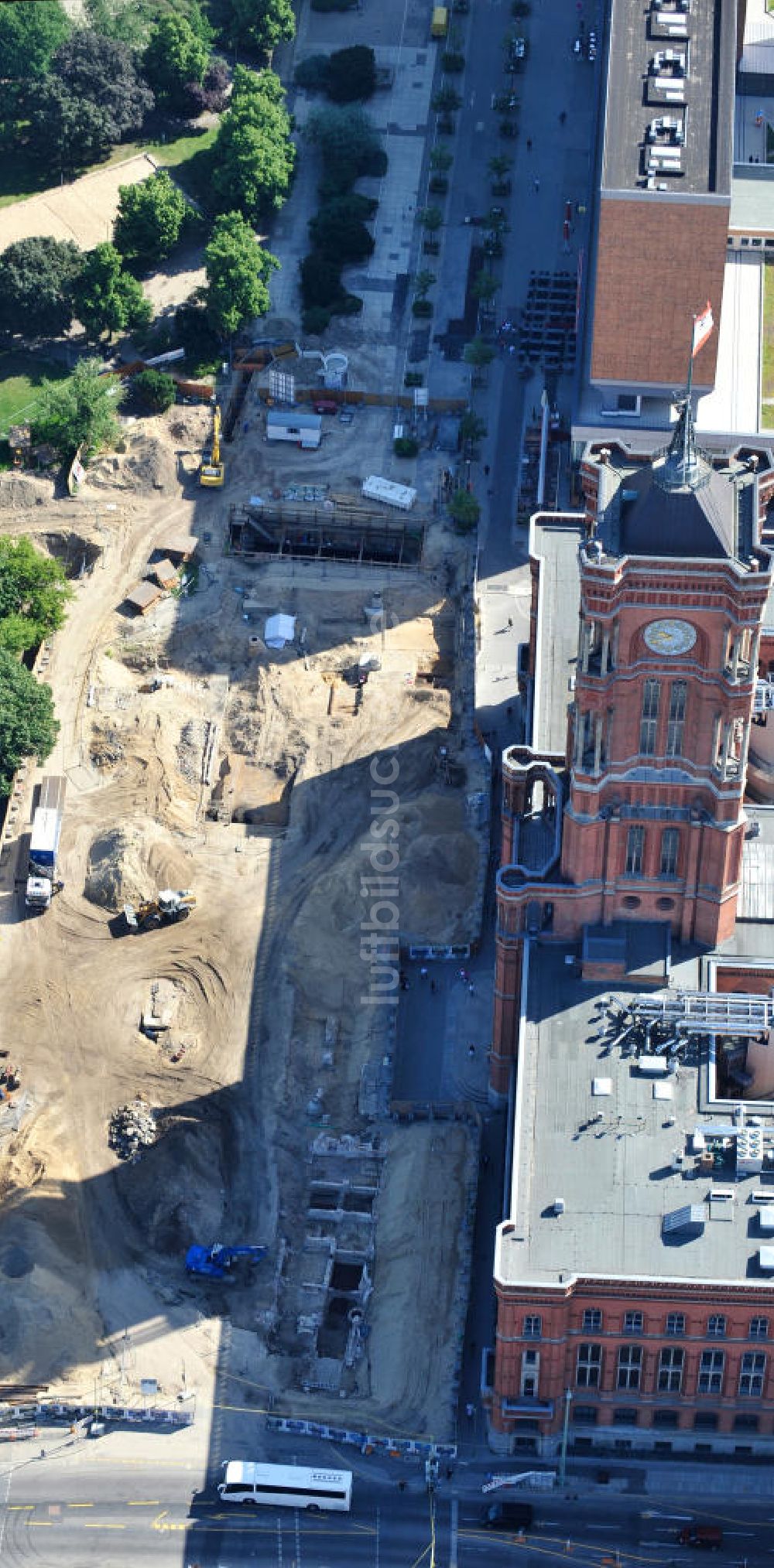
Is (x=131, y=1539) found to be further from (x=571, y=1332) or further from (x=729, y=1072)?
(x=729, y=1072)

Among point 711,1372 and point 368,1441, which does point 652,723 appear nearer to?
point 711,1372

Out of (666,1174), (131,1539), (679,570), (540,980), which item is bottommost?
(131,1539)

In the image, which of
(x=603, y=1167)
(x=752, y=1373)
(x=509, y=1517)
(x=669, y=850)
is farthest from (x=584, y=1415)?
(x=669, y=850)

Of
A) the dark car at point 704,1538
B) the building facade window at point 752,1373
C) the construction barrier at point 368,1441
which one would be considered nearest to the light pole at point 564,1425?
the construction barrier at point 368,1441

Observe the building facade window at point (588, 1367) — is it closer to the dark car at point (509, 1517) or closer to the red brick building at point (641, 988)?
the red brick building at point (641, 988)

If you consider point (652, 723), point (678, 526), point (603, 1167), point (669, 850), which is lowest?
point (603, 1167)

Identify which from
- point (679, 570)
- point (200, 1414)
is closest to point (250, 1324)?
point (200, 1414)

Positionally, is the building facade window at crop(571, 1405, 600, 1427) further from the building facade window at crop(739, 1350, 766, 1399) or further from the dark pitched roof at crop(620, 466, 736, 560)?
the dark pitched roof at crop(620, 466, 736, 560)
